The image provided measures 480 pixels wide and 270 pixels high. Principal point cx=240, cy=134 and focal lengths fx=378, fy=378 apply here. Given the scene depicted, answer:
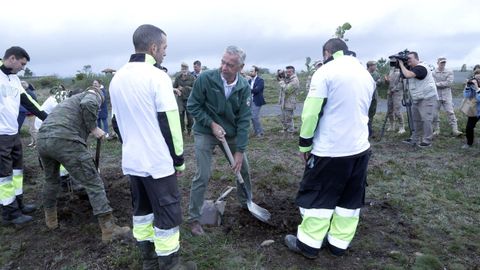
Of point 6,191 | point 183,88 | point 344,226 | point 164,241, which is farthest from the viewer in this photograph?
point 183,88

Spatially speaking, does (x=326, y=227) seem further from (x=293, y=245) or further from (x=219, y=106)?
(x=219, y=106)

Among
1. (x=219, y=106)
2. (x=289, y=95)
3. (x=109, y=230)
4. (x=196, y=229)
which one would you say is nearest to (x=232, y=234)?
(x=196, y=229)

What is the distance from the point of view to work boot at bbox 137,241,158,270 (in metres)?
3.49

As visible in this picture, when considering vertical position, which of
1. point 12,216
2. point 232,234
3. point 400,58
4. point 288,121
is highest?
point 400,58

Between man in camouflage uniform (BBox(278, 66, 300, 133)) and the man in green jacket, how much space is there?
5984 mm

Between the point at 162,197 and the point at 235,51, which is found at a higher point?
the point at 235,51

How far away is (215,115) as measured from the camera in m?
4.32

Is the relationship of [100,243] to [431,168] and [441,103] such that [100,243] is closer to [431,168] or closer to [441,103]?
[431,168]

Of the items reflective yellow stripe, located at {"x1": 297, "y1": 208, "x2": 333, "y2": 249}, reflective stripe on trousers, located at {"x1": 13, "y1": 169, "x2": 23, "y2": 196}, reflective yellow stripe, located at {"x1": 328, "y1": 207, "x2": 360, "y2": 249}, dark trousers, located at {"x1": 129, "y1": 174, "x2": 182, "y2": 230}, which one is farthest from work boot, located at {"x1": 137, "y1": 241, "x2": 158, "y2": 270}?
reflective stripe on trousers, located at {"x1": 13, "y1": 169, "x2": 23, "y2": 196}

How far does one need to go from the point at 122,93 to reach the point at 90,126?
1.65 metres

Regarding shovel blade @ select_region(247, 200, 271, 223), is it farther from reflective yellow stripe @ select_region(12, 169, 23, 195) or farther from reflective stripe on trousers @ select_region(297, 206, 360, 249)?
reflective yellow stripe @ select_region(12, 169, 23, 195)

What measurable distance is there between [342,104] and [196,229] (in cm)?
214

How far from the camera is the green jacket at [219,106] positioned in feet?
13.7

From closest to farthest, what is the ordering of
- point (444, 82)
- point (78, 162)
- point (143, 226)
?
point (143, 226) → point (78, 162) → point (444, 82)
